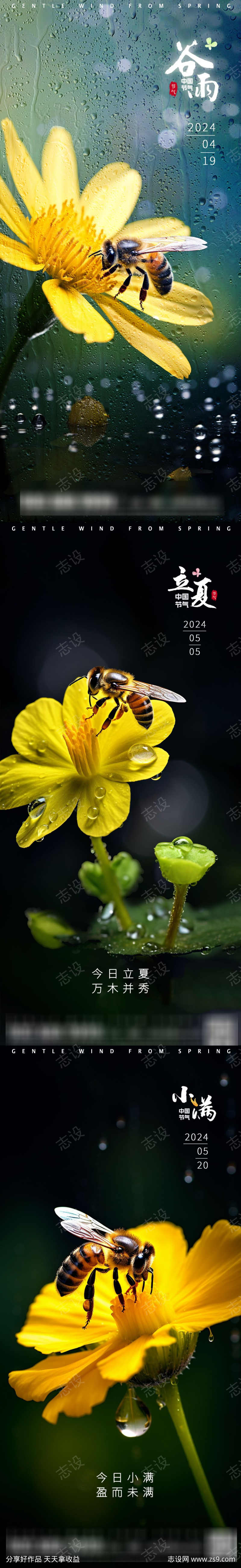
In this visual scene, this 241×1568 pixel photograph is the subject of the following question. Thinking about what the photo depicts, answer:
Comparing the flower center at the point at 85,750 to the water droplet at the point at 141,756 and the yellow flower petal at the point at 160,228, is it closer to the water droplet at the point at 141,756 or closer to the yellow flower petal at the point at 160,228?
the water droplet at the point at 141,756

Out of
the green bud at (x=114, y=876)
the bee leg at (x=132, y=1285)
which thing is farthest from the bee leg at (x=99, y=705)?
the bee leg at (x=132, y=1285)

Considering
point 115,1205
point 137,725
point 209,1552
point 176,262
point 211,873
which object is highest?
point 176,262

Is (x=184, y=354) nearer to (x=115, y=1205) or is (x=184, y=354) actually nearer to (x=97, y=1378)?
(x=115, y=1205)

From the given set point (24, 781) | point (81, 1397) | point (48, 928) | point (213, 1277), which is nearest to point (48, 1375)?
point (81, 1397)

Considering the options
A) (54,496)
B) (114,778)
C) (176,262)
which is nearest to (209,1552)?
(114,778)

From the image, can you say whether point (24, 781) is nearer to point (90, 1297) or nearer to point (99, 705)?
point (99, 705)

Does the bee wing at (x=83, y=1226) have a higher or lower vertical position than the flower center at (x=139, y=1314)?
higher
